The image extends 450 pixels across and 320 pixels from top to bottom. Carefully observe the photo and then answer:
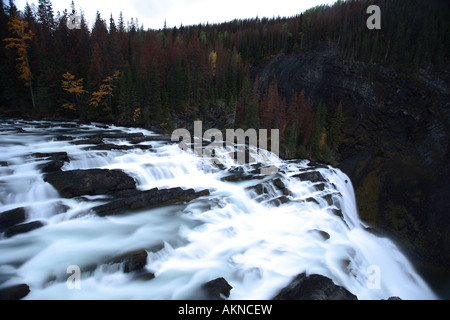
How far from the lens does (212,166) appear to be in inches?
746

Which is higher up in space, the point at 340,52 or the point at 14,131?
the point at 340,52

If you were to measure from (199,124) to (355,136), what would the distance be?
29133 mm

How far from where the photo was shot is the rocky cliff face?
2412 cm

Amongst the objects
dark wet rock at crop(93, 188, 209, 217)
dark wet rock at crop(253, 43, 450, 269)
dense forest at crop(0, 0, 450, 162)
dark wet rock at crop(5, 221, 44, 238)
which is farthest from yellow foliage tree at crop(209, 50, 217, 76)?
dark wet rock at crop(5, 221, 44, 238)

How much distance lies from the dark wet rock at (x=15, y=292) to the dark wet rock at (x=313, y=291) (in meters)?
6.89

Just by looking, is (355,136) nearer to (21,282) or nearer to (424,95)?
(424,95)

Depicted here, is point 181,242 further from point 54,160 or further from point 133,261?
point 54,160

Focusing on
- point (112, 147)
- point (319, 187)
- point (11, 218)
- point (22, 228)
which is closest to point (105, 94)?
point (112, 147)

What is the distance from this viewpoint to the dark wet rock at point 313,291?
6371 mm

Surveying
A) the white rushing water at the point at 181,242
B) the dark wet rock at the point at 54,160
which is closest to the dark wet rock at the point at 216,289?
the white rushing water at the point at 181,242

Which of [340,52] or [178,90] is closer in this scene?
[178,90]

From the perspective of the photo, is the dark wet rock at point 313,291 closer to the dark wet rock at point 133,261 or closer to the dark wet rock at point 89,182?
the dark wet rock at point 133,261

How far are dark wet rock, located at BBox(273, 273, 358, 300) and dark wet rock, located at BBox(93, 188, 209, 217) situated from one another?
7.26 meters

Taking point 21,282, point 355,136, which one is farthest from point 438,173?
point 21,282
